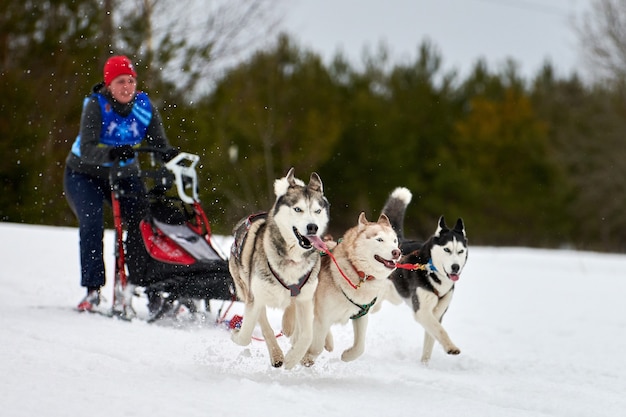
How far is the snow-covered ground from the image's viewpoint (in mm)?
3230

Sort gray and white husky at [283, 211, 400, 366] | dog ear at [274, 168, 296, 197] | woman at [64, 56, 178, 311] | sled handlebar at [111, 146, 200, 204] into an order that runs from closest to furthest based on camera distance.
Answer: dog ear at [274, 168, 296, 197] < gray and white husky at [283, 211, 400, 366] < sled handlebar at [111, 146, 200, 204] < woman at [64, 56, 178, 311]

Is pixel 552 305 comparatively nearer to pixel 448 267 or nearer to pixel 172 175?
pixel 448 267

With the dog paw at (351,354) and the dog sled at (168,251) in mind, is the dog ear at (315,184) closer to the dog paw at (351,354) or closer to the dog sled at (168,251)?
the dog paw at (351,354)

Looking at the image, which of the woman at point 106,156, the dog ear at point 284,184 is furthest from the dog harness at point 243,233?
the woman at point 106,156

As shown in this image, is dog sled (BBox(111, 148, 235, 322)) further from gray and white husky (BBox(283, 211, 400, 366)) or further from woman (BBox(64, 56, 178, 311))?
gray and white husky (BBox(283, 211, 400, 366))

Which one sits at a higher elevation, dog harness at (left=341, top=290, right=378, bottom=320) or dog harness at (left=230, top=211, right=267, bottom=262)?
dog harness at (left=230, top=211, right=267, bottom=262)

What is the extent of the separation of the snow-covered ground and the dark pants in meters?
0.33

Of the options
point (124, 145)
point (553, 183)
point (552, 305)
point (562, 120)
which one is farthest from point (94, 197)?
point (562, 120)

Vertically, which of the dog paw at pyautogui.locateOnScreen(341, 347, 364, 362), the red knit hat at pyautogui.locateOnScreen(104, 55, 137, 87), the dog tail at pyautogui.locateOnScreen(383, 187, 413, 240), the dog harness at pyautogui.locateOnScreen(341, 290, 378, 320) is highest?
the red knit hat at pyautogui.locateOnScreen(104, 55, 137, 87)

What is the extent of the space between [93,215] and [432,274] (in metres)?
2.32

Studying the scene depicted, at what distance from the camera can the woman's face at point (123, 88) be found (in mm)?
5277

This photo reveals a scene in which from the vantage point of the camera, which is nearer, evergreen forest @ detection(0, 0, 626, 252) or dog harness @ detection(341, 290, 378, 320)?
dog harness @ detection(341, 290, 378, 320)

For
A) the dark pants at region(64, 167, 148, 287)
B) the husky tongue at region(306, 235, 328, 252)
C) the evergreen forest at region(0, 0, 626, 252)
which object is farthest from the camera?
the evergreen forest at region(0, 0, 626, 252)

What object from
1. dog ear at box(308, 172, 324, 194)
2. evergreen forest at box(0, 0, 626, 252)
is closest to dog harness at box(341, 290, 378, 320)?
dog ear at box(308, 172, 324, 194)
